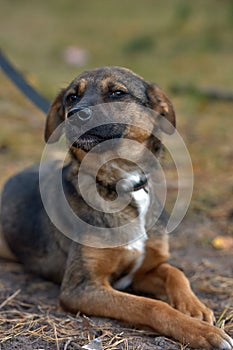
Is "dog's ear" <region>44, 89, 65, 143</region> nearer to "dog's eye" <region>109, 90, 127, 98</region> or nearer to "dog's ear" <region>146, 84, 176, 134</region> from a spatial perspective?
"dog's eye" <region>109, 90, 127, 98</region>

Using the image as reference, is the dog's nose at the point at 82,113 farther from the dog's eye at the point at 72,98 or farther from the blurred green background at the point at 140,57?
the blurred green background at the point at 140,57

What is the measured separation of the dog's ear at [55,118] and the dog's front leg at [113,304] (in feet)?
2.81

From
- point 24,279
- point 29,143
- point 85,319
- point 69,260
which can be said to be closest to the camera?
point 85,319

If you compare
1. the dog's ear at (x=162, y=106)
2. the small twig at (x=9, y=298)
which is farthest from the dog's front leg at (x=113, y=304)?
the dog's ear at (x=162, y=106)

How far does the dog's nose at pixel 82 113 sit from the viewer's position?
4020mm

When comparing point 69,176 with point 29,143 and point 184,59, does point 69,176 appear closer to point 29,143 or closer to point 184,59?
point 29,143

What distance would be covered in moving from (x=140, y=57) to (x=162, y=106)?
9.83 metres

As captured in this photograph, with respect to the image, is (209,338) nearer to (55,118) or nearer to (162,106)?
(162,106)

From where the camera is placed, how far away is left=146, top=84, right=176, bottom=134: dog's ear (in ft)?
15.1

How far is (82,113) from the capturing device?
13.2ft

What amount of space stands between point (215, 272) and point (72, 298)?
129cm

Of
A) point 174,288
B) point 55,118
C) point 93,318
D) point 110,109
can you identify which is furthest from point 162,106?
point 93,318

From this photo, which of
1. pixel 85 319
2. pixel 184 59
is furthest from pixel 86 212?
pixel 184 59

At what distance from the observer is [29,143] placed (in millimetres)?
8273
